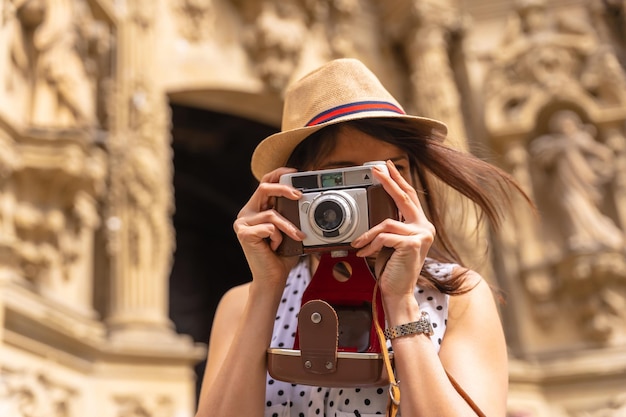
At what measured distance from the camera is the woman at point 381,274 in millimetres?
843

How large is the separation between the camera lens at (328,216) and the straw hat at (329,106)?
4.6 inches

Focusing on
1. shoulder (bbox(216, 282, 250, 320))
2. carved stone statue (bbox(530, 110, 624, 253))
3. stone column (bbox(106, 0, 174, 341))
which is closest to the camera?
shoulder (bbox(216, 282, 250, 320))

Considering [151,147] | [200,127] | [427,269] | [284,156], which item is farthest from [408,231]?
[200,127]

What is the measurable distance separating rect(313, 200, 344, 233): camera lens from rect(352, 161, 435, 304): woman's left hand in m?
0.03

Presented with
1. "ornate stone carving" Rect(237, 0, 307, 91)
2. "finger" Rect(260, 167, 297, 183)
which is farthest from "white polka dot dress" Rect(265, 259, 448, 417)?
"ornate stone carving" Rect(237, 0, 307, 91)

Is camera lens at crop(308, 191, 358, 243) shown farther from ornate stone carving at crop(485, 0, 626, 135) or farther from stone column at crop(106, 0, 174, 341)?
ornate stone carving at crop(485, 0, 626, 135)

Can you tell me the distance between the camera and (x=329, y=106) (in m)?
0.98

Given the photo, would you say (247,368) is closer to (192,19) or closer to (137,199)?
(137,199)

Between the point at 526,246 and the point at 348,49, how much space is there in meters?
1.51

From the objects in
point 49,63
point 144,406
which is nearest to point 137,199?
point 49,63

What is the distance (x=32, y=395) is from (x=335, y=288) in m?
1.74

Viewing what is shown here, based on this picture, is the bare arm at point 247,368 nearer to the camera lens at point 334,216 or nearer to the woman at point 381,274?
the woman at point 381,274

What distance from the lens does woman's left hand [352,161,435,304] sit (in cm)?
84

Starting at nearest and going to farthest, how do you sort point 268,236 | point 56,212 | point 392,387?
point 392,387
point 268,236
point 56,212
